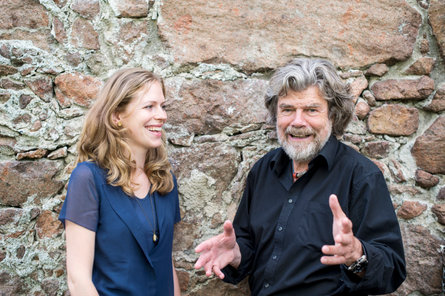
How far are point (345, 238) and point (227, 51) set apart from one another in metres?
1.29

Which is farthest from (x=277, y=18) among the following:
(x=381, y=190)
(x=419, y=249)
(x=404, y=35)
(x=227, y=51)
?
(x=419, y=249)

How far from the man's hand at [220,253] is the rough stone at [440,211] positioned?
3.74 feet

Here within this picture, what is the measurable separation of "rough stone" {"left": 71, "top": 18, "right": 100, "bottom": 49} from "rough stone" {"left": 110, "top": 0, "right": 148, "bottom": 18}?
0.17 meters

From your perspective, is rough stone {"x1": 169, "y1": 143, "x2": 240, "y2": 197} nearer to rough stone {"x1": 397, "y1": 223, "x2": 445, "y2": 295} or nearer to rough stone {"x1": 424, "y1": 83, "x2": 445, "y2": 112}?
rough stone {"x1": 397, "y1": 223, "x2": 445, "y2": 295}

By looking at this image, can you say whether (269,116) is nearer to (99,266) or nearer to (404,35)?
(404,35)

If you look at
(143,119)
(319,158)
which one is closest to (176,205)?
(143,119)

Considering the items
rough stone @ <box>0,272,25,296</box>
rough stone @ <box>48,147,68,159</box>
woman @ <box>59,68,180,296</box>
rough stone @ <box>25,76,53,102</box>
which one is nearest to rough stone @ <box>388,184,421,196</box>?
woman @ <box>59,68,180,296</box>

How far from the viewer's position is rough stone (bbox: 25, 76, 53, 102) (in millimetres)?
2043

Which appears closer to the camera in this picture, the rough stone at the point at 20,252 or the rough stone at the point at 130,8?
the rough stone at the point at 20,252

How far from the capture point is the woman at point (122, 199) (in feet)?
5.38

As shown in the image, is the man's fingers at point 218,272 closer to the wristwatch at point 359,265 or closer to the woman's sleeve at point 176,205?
the woman's sleeve at point 176,205

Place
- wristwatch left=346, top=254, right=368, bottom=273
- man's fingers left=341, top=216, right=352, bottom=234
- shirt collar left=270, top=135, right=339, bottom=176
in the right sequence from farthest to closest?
shirt collar left=270, top=135, right=339, bottom=176 < wristwatch left=346, top=254, right=368, bottom=273 < man's fingers left=341, top=216, right=352, bottom=234

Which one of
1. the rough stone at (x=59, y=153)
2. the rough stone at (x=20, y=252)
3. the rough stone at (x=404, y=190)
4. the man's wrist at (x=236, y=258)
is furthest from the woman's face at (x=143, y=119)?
the rough stone at (x=404, y=190)

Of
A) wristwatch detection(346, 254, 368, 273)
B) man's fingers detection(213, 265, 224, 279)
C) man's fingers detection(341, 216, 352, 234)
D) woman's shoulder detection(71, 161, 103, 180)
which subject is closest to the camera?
man's fingers detection(341, 216, 352, 234)
